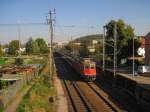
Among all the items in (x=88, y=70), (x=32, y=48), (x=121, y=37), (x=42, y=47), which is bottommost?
(x=88, y=70)

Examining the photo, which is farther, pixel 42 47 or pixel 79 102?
pixel 42 47

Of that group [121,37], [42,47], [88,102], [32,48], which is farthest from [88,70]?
[42,47]

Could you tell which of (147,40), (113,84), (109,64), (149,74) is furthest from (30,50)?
(113,84)

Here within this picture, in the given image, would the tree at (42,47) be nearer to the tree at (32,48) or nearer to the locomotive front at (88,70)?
the tree at (32,48)

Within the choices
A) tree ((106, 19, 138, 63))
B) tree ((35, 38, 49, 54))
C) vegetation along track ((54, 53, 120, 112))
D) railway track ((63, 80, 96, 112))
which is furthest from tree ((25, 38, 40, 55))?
railway track ((63, 80, 96, 112))

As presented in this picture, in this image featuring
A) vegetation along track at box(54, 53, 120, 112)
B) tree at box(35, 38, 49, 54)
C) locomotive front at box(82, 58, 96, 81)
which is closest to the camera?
vegetation along track at box(54, 53, 120, 112)

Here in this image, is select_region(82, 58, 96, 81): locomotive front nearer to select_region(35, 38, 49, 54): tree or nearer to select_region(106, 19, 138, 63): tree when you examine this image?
select_region(106, 19, 138, 63): tree

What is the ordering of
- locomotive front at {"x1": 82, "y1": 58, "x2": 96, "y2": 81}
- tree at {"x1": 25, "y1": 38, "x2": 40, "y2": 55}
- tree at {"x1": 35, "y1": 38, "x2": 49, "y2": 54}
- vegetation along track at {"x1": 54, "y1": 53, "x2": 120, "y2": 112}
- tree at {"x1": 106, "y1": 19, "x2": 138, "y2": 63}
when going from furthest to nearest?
tree at {"x1": 35, "y1": 38, "x2": 49, "y2": 54}
tree at {"x1": 25, "y1": 38, "x2": 40, "y2": 55}
tree at {"x1": 106, "y1": 19, "x2": 138, "y2": 63}
locomotive front at {"x1": 82, "y1": 58, "x2": 96, "y2": 81}
vegetation along track at {"x1": 54, "y1": 53, "x2": 120, "y2": 112}

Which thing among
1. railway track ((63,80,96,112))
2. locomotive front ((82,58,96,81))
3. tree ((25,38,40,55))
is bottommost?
railway track ((63,80,96,112))

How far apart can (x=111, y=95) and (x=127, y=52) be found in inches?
1766

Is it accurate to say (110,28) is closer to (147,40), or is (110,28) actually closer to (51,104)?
(147,40)

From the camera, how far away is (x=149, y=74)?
6234 centimetres

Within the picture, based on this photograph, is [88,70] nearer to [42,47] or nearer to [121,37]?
[121,37]

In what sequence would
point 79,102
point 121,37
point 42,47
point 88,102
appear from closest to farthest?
1. point 88,102
2. point 79,102
3. point 121,37
4. point 42,47
